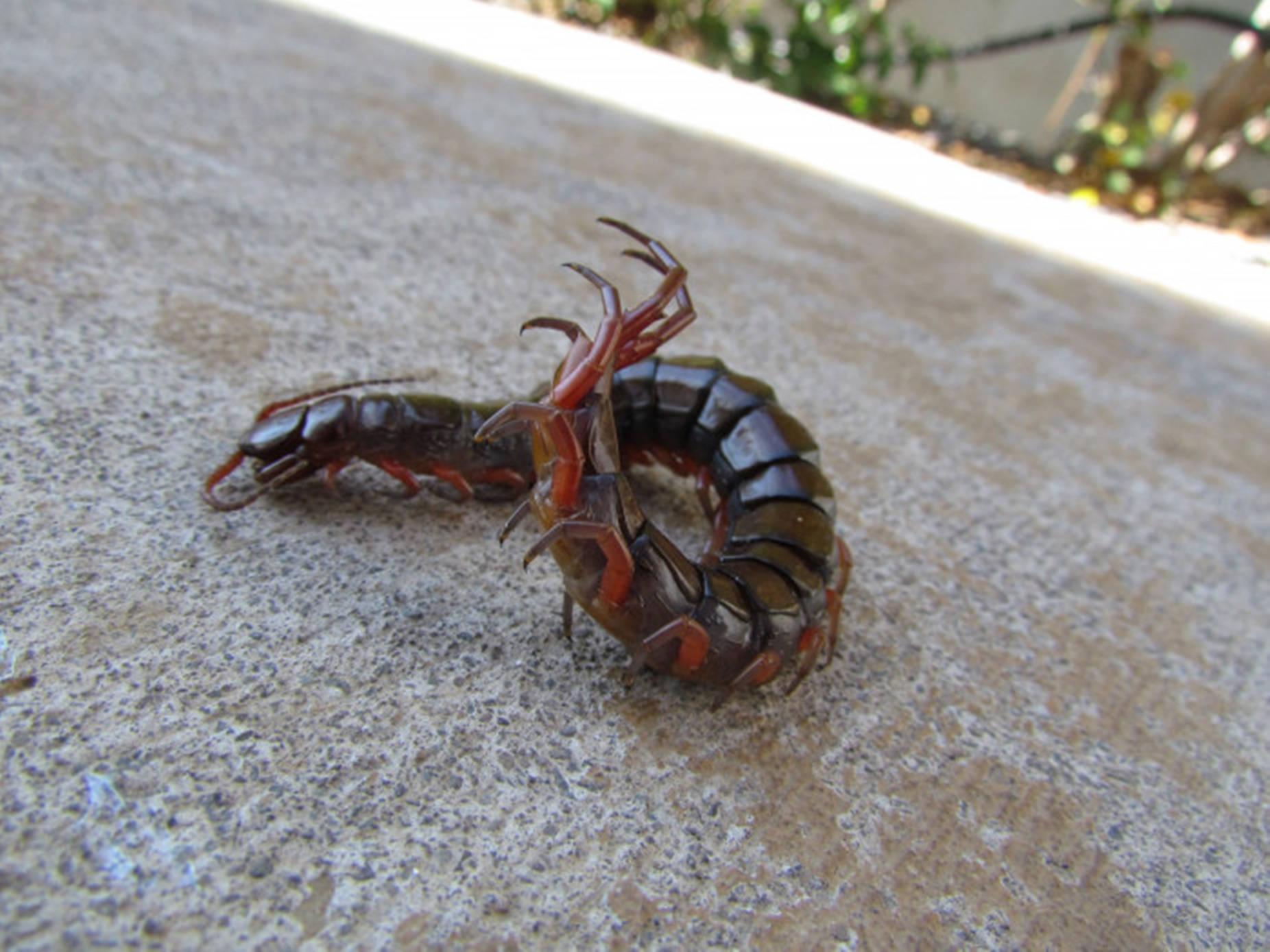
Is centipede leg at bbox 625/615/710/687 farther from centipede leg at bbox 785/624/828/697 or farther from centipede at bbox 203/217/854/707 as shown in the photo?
centipede leg at bbox 785/624/828/697

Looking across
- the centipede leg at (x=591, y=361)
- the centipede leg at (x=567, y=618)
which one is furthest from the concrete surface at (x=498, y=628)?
the centipede leg at (x=591, y=361)

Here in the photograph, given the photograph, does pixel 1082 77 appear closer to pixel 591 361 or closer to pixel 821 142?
pixel 821 142

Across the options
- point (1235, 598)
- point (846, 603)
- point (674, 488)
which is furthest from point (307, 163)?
point (1235, 598)

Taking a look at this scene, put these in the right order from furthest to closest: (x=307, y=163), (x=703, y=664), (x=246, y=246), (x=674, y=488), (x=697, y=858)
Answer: (x=307, y=163)
(x=246, y=246)
(x=674, y=488)
(x=703, y=664)
(x=697, y=858)

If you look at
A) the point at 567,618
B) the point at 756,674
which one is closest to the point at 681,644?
the point at 756,674

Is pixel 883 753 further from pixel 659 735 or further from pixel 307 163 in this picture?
pixel 307 163

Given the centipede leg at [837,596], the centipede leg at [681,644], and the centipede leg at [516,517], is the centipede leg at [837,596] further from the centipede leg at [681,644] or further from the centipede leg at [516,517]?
the centipede leg at [516,517]
